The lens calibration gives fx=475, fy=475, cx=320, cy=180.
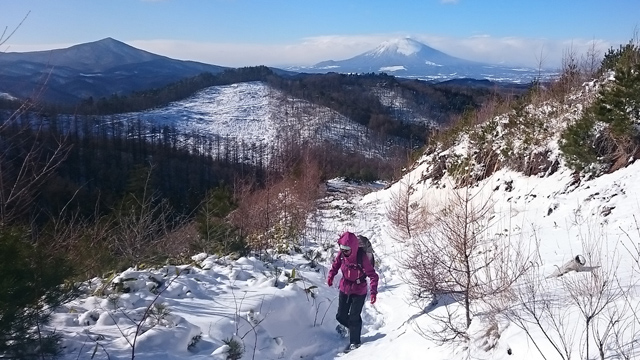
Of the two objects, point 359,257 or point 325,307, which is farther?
point 325,307

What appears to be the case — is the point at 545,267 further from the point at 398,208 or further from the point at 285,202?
the point at 285,202

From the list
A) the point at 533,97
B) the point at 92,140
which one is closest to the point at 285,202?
the point at 533,97

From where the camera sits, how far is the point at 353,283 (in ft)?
20.4

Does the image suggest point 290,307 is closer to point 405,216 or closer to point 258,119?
point 405,216

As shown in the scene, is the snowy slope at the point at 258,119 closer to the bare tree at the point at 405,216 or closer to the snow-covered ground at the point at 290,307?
the bare tree at the point at 405,216

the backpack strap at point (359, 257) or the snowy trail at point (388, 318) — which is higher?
the backpack strap at point (359, 257)

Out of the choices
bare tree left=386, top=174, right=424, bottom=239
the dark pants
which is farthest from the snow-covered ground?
bare tree left=386, top=174, right=424, bottom=239

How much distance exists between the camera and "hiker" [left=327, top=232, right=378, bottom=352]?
610 centimetres

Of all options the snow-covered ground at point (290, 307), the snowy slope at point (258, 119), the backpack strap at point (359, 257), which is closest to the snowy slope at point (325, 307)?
the snow-covered ground at point (290, 307)

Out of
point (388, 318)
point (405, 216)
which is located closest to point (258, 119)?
point (405, 216)

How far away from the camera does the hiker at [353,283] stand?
610 cm

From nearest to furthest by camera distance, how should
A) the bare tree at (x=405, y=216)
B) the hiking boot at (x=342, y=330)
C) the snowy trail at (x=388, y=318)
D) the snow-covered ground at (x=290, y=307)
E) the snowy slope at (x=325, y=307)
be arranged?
the snowy slope at (x=325, y=307) < the snow-covered ground at (x=290, y=307) < the snowy trail at (x=388, y=318) < the hiking boot at (x=342, y=330) < the bare tree at (x=405, y=216)

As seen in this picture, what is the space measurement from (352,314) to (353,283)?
1.29 feet

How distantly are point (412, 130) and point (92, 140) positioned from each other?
191 feet
